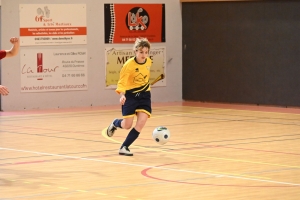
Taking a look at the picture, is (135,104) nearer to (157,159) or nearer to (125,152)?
(125,152)

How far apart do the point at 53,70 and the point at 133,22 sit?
2.74 meters

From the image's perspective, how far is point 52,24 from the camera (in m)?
18.4

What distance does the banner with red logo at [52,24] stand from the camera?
18.0 metres

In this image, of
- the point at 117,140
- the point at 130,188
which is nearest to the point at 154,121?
the point at 117,140

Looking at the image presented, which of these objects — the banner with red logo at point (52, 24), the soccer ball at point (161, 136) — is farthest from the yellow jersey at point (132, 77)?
the banner with red logo at point (52, 24)

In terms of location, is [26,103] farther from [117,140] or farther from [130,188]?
[130,188]

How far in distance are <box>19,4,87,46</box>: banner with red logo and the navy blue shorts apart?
805 cm

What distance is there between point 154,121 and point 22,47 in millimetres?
4600

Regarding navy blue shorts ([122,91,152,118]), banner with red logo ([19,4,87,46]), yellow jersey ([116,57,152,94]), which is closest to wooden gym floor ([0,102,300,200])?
navy blue shorts ([122,91,152,118])

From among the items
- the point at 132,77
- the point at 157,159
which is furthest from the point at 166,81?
the point at 157,159

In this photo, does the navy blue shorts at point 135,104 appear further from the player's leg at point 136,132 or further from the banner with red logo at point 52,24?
the banner with red logo at point 52,24

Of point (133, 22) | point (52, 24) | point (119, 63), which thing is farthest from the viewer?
point (133, 22)

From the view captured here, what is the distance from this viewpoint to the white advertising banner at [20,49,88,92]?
18125 mm

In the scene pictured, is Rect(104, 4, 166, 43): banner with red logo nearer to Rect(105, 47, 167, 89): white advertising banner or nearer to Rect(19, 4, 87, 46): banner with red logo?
Rect(105, 47, 167, 89): white advertising banner
